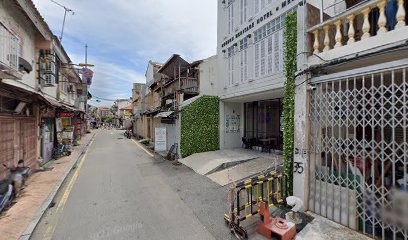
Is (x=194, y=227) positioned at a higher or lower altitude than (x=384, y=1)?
lower

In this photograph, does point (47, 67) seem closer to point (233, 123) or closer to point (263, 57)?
Result: point (233, 123)

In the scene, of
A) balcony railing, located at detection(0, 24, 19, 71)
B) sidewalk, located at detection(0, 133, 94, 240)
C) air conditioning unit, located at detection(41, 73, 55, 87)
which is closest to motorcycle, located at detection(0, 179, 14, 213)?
sidewalk, located at detection(0, 133, 94, 240)

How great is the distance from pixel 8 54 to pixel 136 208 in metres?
6.44

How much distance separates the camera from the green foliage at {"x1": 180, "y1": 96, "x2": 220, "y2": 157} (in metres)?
12.5

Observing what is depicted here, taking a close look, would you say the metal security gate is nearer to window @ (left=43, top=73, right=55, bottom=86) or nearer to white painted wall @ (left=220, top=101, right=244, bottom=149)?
white painted wall @ (left=220, top=101, right=244, bottom=149)

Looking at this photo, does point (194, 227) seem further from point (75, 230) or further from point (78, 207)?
point (78, 207)

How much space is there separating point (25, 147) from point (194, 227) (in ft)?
29.4

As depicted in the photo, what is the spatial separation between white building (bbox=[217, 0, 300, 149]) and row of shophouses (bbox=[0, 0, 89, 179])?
361 inches

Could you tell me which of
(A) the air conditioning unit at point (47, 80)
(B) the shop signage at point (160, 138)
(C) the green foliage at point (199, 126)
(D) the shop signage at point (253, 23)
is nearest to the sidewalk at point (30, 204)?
(A) the air conditioning unit at point (47, 80)

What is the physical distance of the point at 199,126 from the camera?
41.4 ft

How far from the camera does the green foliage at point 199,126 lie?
40.9 ft

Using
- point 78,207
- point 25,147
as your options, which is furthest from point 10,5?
point 78,207

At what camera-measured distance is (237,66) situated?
449 inches

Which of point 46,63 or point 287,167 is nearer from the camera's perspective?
point 287,167
